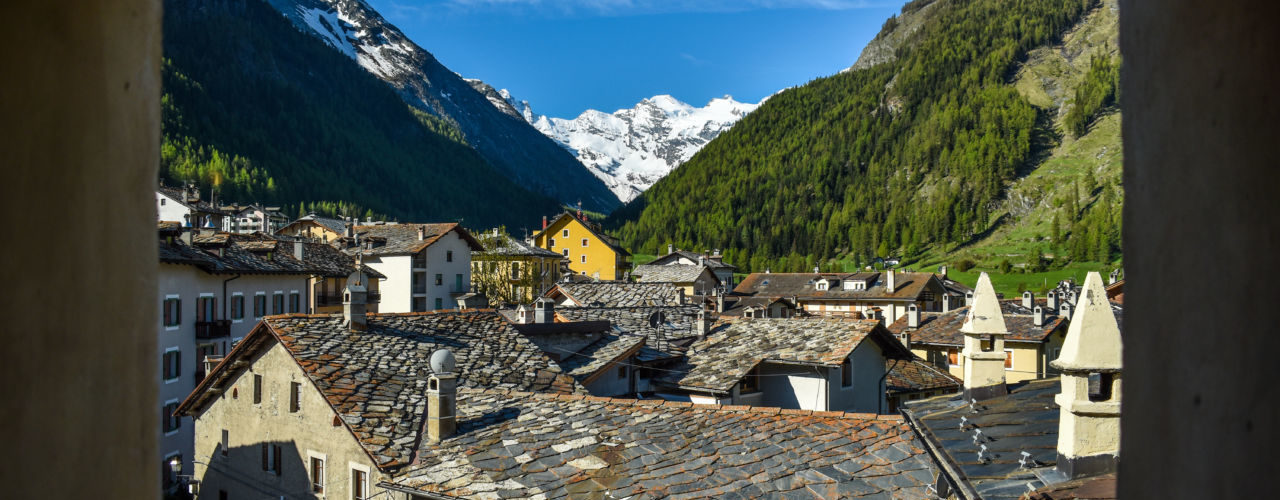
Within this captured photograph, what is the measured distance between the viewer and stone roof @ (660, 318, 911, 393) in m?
26.8

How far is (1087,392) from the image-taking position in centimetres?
768

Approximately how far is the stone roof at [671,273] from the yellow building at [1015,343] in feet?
106

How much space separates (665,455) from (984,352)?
18.2 ft

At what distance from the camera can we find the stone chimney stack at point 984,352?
42.4 feet

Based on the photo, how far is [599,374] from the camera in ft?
87.4

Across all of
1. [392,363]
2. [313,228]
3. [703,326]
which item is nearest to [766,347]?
[703,326]

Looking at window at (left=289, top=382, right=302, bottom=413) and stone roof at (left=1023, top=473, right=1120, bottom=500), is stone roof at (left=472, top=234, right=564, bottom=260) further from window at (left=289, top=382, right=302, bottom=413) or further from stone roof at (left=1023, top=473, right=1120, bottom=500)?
stone roof at (left=1023, top=473, right=1120, bottom=500)

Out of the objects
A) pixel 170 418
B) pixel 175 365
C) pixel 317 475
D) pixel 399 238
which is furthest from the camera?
pixel 399 238

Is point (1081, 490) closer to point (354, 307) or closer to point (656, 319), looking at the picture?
point (354, 307)

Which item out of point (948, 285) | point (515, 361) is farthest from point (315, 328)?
point (948, 285)
